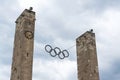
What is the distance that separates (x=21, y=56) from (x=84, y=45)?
6920 millimetres

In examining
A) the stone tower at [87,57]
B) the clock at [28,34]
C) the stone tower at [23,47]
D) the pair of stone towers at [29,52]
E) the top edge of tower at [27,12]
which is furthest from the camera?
the stone tower at [87,57]

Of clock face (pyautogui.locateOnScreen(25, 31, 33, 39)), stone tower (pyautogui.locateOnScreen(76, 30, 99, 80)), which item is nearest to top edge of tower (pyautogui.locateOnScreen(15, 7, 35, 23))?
clock face (pyautogui.locateOnScreen(25, 31, 33, 39))

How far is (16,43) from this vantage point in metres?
25.2

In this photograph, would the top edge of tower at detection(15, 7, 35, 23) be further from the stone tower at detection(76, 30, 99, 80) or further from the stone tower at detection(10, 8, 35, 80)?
the stone tower at detection(76, 30, 99, 80)

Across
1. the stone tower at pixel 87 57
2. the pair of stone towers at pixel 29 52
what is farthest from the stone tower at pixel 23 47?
the stone tower at pixel 87 57

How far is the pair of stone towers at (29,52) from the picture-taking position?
23322mm

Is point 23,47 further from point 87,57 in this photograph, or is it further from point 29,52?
point 87,57

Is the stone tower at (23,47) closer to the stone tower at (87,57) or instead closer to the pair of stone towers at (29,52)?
the pair of stone towers at (29,52)

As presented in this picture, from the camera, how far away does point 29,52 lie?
78.6 feet

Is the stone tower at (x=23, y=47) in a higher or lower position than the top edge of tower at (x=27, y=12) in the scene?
lower

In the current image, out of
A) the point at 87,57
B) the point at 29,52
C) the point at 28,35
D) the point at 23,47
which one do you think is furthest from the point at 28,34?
the point at 87,57

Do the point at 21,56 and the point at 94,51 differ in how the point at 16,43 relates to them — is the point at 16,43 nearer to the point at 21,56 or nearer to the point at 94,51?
the point at 21,56

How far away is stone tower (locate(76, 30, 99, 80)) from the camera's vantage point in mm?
25719

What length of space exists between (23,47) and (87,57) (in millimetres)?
6395
